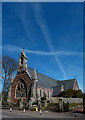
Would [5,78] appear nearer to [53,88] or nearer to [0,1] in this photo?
[53,88]

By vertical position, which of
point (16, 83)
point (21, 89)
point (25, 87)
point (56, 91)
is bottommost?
point (56, 91)

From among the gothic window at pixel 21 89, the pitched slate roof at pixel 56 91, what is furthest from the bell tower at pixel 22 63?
the pitched slate roof at pixel 56 91

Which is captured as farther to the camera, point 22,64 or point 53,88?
point 53,88

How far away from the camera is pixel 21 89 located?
97.3ft

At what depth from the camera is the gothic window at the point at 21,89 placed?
29.0 m

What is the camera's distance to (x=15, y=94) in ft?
100

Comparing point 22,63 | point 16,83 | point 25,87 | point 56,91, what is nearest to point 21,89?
point 25,87

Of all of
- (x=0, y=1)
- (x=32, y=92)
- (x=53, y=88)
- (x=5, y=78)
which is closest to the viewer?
(x=0, y=1)

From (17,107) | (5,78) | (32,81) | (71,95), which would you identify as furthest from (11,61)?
(71,95)

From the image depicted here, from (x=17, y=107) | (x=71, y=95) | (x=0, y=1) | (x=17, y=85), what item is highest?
(x=0, y=1)

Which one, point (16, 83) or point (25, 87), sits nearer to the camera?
point (25, 87)

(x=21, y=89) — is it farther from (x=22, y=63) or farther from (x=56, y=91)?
(x=56, y=91)

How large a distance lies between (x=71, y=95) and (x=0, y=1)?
27.7 metres

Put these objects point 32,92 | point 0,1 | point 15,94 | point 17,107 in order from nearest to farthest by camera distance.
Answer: point 0,1
point 17,107
point 32,92
point 15,94
